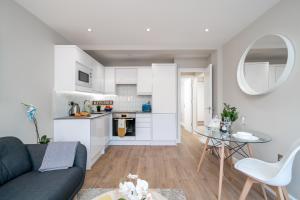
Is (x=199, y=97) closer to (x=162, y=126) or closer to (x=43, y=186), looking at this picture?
(x=162, y=126)

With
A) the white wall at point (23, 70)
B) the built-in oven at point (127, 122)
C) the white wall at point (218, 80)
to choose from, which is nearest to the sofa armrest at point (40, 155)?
the white wall at point (23, 70)

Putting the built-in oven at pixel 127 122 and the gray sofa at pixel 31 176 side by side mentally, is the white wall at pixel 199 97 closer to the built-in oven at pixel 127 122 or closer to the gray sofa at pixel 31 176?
the built-in oven at pixel 127 122

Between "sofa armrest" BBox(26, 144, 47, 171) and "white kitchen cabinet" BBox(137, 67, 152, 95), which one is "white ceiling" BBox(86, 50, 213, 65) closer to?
A: "white kitchen cabinet" BBox(137, 67, 152, 95)

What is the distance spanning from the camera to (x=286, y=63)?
1.97 m

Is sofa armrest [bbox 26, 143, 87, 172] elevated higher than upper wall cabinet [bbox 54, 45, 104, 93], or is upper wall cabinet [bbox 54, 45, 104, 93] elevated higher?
upper wall cabinet [bbox 54, 45, 104, 93]

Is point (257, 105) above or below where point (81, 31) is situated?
below

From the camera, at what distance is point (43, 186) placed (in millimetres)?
1432

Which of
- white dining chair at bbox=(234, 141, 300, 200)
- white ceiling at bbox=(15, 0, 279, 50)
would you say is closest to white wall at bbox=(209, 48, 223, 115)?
white ceiling at bbox=(15, 0, 279, 50)

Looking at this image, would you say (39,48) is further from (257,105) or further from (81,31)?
(257,105)

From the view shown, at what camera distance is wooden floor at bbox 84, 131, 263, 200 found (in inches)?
89.8

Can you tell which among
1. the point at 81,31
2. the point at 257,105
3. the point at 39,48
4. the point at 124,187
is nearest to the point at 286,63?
the point at 257,105

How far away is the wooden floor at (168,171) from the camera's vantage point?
2282mm

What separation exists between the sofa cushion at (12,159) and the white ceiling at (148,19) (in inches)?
71.6

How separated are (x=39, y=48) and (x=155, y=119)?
9.70 ft
